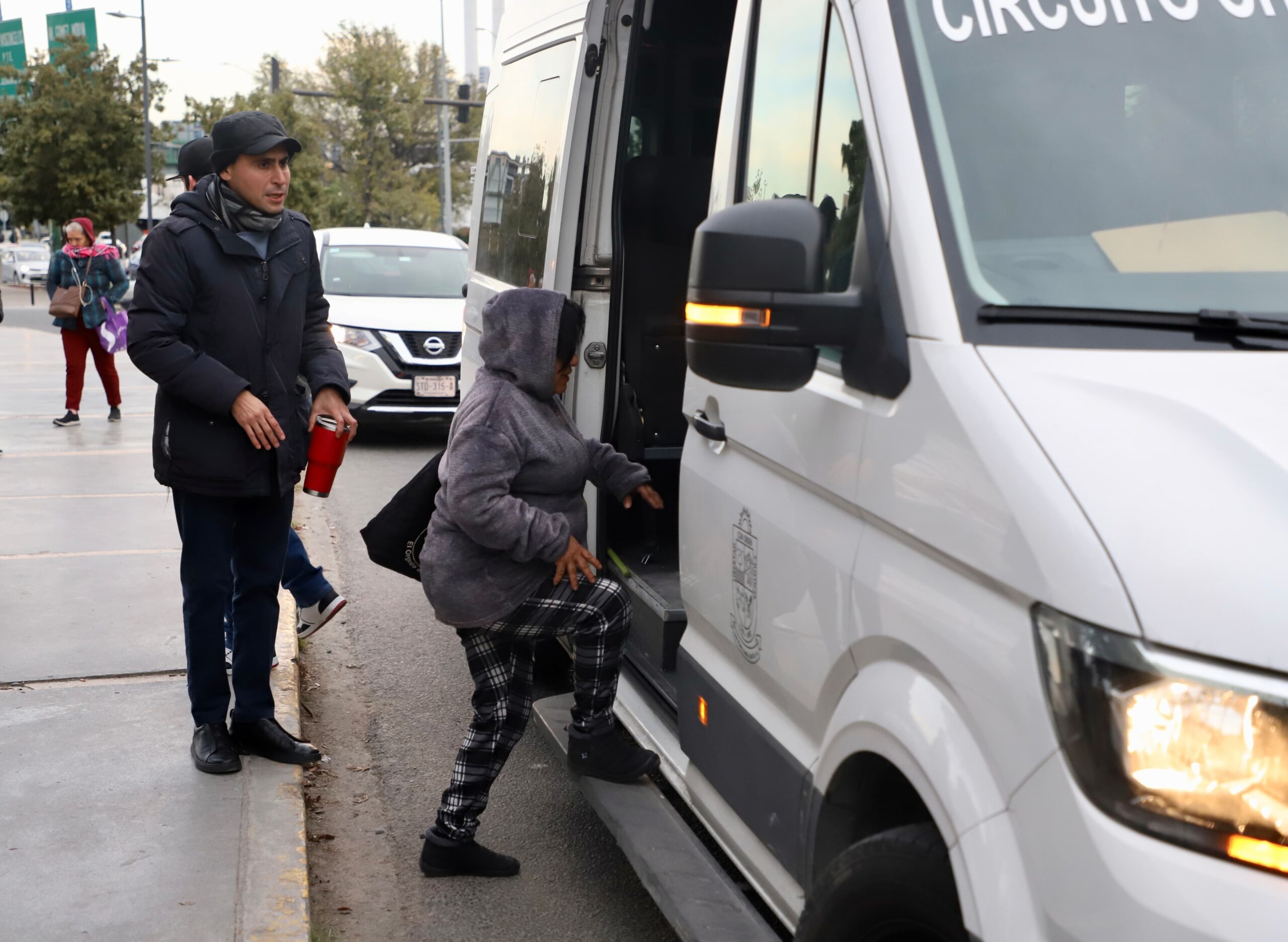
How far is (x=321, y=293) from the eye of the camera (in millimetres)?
4559

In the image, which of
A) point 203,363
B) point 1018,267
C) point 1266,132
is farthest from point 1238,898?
point 203,363

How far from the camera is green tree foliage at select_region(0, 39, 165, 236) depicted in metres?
47.7

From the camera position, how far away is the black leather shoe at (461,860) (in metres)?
3.83

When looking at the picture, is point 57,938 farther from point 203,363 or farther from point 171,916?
point 203,363

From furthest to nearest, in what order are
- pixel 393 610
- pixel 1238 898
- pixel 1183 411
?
pixel 393 610, pixel 1183 411, pixel 1238 898

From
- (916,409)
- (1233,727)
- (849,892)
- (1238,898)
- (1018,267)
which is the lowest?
(849,892)

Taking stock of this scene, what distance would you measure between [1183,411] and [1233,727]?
16.3 inches

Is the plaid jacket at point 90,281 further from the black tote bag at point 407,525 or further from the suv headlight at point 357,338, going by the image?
the black tote bag at point 407,525

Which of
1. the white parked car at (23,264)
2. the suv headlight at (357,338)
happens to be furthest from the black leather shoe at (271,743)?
the white parked car at (23,264)

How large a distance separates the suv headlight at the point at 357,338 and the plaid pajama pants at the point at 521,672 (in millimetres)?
8158

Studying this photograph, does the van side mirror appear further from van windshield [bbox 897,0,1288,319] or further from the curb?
the curb

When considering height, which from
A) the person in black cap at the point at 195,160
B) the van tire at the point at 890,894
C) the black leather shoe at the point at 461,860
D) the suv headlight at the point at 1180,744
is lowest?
the black leather shoe at the point at 461,860

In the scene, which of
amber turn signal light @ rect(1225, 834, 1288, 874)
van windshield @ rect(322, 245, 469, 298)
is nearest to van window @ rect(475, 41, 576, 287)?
amber turn signal light @ rect(1225, 834, 1288, 874)

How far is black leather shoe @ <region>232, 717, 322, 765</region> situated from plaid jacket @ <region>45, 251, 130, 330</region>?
8608 mm
